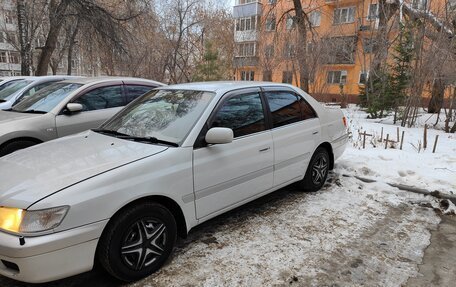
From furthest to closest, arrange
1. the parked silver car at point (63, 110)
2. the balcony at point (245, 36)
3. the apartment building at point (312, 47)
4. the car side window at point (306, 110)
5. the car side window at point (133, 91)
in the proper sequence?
the balcony at point (245, 36) < the apartment building at point (312, 47) < the car side window at point (133, 91) < the parked silver car at point (63, 110) < the car side window at point (306, 110)

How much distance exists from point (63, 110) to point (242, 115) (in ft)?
10.5

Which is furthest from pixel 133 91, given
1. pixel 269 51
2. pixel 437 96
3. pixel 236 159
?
pixel 269 51

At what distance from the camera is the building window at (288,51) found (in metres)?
17.1

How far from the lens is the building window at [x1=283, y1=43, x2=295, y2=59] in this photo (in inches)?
672

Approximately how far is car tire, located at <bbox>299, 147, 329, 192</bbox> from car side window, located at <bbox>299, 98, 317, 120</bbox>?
0.51 meters

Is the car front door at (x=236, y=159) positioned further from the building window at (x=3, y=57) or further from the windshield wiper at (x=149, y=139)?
the building window at (x=3, y=57)

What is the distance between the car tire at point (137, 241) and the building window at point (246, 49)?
2047cm

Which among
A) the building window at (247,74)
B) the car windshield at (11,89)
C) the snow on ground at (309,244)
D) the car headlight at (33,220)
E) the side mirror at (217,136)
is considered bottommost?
the snow on ground at (309,244)

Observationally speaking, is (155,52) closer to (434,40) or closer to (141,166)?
(434,40)

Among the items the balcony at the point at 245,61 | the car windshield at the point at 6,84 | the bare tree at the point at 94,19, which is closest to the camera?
the car windshield at the point at 6,84

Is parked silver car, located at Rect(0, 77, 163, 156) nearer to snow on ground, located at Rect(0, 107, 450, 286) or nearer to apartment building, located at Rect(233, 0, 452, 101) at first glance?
snow on ground, located at Rect(0, 107, 450, 286)

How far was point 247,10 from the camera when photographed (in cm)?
3212

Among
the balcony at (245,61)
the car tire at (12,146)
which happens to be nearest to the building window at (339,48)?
the balcony at (245,61)

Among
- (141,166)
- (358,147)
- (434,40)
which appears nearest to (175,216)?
(141,166)
